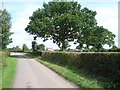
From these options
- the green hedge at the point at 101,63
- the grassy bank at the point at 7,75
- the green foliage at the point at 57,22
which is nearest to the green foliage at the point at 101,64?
the green hedge at the point at 101,63

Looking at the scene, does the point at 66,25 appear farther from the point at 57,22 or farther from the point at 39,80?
the point at 39,80

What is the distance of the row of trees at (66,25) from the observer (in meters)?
72.9

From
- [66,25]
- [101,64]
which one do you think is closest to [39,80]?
[101,64]

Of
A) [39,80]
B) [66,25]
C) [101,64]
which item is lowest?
[39,80]

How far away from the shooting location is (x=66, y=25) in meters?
72.2

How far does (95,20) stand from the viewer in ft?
266

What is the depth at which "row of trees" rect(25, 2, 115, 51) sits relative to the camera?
7288 centimetres

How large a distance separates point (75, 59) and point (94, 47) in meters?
47.6

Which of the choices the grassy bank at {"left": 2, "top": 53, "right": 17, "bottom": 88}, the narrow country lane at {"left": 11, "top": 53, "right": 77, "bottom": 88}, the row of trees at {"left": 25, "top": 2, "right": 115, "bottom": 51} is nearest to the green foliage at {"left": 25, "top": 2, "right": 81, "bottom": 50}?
the row of trees at {"left": 25, "top": 2, "right": 115, "bottom": 51}

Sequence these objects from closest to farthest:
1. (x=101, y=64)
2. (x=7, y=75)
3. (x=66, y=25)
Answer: (x=101, y=64) → (x=7, y=75) → (x=66, y=25)

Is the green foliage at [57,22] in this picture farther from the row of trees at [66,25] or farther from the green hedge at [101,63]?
the green hedge at [101,63]

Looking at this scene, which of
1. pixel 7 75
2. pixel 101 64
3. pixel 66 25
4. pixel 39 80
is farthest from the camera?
pixel 66 25

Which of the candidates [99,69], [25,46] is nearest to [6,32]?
[99,69]

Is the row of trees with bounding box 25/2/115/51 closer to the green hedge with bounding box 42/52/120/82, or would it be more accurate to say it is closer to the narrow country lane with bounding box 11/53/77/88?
the green hedge with bounding box 42/52/120/82
